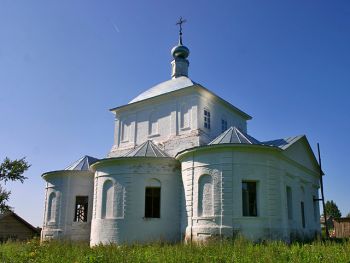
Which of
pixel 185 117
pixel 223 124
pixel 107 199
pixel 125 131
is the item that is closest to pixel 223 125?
pixel 223 124

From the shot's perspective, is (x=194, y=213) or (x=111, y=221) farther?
(x=111, y=221)

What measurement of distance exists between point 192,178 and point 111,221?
418 cm

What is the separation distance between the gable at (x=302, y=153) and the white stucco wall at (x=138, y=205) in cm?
547

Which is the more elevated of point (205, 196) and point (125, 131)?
point (125, 131)

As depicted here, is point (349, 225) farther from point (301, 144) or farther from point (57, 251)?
point (57, 251)

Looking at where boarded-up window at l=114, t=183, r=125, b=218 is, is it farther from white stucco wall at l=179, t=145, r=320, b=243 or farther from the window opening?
the window opening

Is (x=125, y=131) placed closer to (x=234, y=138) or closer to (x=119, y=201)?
(x=119, y=201)

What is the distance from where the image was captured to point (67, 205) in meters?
19.1

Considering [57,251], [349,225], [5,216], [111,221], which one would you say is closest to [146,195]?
[111,221]

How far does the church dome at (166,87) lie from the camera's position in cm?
2042

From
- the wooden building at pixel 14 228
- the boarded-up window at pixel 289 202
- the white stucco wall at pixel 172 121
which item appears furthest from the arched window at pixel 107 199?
the wooden building at pixel 14 228

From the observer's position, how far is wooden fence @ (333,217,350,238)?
98.7ft

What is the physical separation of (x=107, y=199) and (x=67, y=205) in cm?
383

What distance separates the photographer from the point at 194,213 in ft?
48.0
